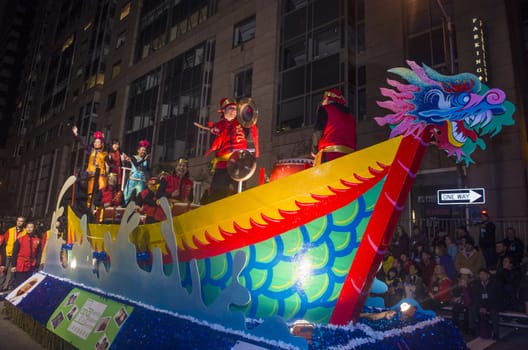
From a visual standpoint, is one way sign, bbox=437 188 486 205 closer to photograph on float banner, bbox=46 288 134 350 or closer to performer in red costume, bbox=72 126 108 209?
photograph on float banner, bbox=46 288 134 350

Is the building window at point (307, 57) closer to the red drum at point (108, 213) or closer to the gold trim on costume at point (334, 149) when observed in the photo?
the red drum at point (108, 213)

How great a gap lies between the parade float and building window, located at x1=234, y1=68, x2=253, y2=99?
15.4 m

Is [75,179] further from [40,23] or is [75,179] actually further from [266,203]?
[40,23]

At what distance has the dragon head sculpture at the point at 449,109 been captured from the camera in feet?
9.71

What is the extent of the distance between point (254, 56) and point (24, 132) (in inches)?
1634

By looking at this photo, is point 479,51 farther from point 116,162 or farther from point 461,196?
point 116,162

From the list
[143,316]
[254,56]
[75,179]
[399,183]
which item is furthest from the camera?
[254,56]

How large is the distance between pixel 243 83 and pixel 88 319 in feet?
52.6

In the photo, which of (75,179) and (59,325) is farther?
(75,179)

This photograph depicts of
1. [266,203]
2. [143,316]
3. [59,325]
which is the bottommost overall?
[59,325]

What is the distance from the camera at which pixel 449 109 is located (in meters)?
3.08

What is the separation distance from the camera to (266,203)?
3670 mm

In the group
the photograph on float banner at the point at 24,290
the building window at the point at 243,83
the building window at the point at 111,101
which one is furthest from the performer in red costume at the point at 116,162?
the building window at the point at 111,101

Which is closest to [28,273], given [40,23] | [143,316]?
[143,316]
